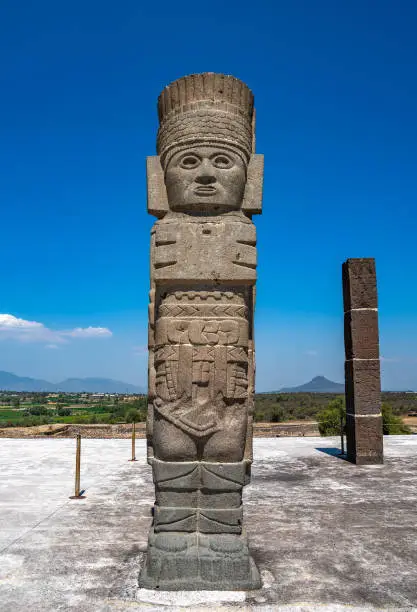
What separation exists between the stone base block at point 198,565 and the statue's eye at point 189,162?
336cm

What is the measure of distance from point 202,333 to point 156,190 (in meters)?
1.54

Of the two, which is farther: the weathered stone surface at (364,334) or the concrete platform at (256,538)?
the weathered stone surface at (364,334)

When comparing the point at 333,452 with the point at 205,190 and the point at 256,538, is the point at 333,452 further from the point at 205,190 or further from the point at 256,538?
the point at 205,190

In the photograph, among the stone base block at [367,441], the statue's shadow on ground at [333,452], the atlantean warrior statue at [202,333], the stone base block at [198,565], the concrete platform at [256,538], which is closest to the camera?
the concrete platform at [256,538]

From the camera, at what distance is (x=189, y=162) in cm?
455

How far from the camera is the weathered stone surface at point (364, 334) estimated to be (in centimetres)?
985

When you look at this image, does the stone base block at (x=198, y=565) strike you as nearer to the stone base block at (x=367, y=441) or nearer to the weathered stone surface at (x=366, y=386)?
the stone base block at (x=367, y=441)

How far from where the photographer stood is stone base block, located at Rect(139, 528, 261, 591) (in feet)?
12.9

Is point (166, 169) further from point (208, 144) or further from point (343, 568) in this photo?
point (343, 568)

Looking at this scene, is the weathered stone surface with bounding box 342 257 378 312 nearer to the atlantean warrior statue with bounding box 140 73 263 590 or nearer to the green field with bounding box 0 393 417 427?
the atlantean warrior statue with bounding box 140 73 263 590

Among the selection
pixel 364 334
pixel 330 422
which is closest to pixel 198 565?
pixel 364 334

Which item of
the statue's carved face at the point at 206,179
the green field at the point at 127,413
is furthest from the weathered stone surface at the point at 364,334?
the green field at the point at 127,413

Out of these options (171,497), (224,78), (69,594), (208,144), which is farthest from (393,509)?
(224,78)

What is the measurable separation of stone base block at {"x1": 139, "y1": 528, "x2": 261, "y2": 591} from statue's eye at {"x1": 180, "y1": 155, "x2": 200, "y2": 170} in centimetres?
336
